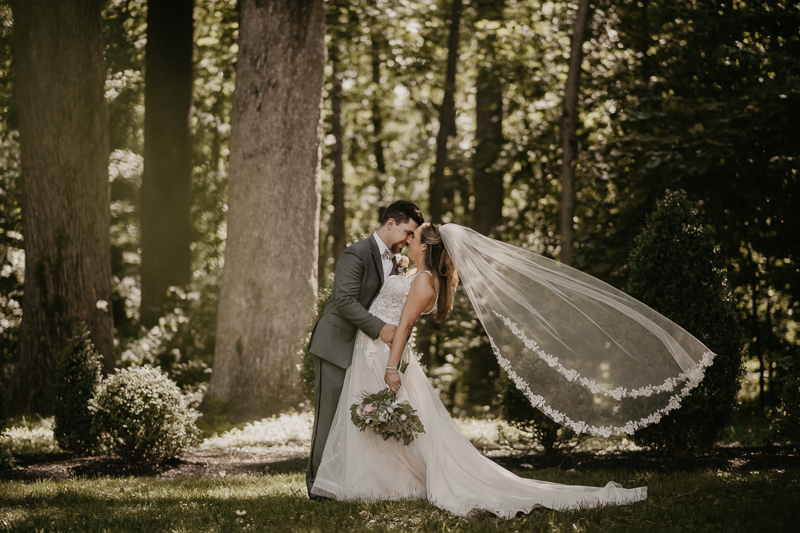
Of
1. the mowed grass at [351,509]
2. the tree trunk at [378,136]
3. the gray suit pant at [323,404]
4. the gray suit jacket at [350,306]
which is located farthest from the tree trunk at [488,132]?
the mowed grass at [351,509]

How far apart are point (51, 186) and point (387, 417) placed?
6574mm

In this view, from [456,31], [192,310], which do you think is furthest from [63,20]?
[456,31]

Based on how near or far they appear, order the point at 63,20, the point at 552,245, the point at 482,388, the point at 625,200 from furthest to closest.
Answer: the point at 482,388, the point at 552,245, the point at 625,200, the point at 63,20

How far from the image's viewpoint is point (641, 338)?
4.83 m

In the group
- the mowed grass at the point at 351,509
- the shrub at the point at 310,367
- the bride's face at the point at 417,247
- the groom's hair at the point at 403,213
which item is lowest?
the mowed grass at the point at 351,509

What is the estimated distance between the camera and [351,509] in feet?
14.7

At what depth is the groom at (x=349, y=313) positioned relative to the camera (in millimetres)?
4934

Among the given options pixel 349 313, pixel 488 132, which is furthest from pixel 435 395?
pixel 488 132

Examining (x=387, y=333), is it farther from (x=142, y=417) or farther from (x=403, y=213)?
(x=142, y=417)

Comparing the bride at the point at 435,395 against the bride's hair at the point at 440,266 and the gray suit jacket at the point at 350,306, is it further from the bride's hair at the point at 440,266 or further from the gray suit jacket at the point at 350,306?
the gray suit jacket at the point at 350,306

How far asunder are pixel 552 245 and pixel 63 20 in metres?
9.31

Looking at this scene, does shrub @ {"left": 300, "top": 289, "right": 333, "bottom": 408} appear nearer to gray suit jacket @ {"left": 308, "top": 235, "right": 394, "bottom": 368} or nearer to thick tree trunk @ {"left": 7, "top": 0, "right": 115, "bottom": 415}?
gray suit jacket @ {"left": 308, "top": 235, "right": 394, "bottom": 368}

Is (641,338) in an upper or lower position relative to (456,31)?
lower

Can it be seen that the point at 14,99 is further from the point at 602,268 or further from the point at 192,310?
the point at 602,268
